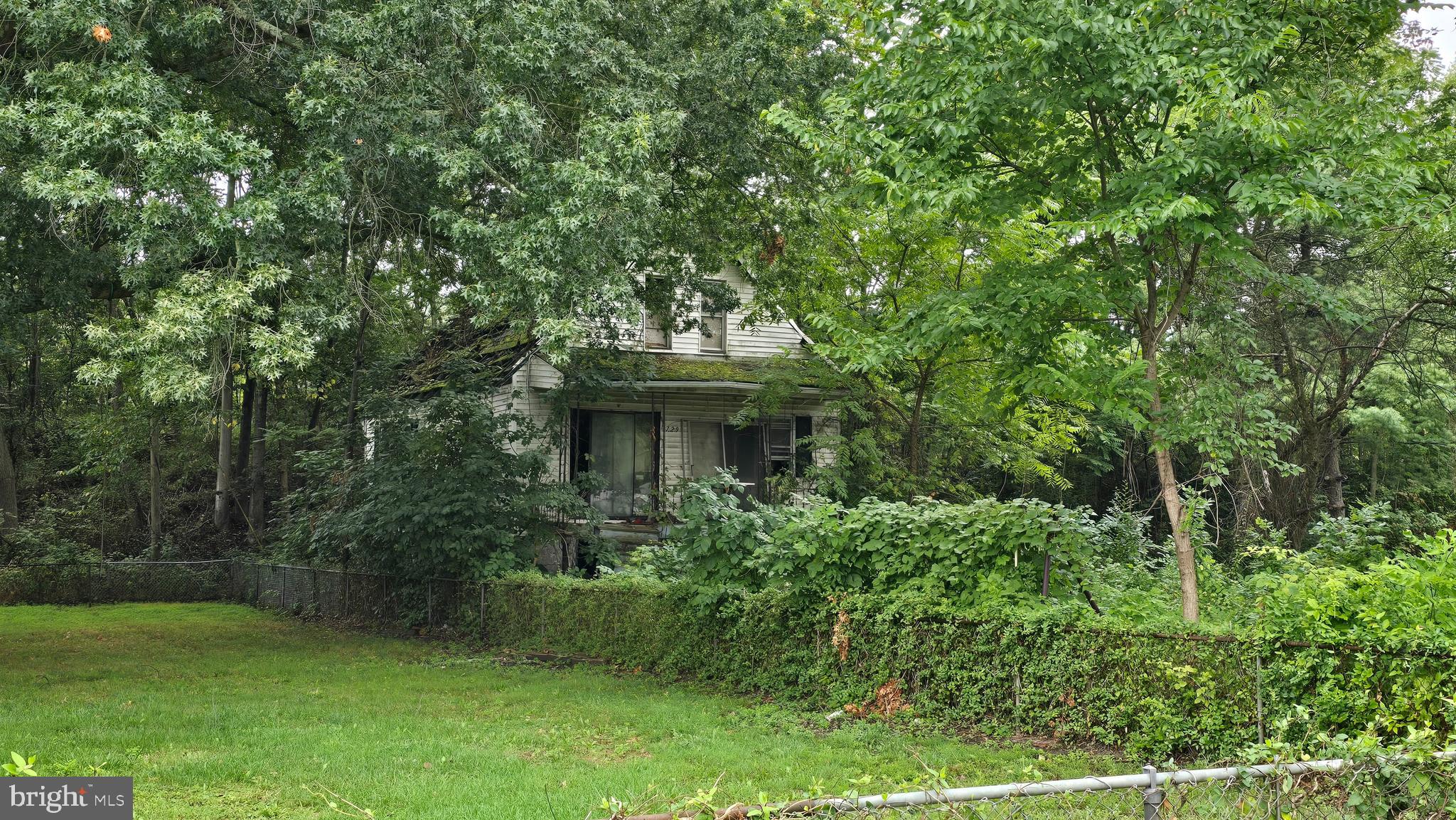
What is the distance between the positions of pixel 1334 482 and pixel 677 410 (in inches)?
585

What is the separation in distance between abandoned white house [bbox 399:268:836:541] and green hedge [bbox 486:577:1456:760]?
7.26m

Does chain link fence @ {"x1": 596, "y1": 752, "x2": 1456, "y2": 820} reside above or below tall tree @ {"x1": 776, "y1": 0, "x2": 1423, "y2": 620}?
below

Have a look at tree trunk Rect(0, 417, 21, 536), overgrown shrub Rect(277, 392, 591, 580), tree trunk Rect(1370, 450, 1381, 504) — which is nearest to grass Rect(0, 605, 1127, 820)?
overgrown shrub Rect(277, 392, 591, 580)

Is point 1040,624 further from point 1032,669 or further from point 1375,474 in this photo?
point 1375,474

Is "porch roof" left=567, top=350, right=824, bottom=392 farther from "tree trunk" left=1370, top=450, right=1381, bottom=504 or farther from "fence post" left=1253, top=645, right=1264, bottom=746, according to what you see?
"tree trunk" left=1370, top=450, right=1381, bottom=504

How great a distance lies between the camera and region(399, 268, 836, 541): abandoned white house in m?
20.8

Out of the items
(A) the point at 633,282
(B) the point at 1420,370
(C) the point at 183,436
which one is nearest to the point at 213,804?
(A) the point at 633,282

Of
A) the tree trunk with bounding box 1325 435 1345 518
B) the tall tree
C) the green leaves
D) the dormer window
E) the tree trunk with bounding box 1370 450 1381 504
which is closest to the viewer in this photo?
the green leaves

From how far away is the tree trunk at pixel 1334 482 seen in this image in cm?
2325

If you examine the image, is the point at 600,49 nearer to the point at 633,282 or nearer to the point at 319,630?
the point at 633,282

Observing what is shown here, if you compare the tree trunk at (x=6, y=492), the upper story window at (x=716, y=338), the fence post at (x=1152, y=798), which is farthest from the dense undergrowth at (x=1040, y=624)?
the tree trunk at (x=6, y=492)

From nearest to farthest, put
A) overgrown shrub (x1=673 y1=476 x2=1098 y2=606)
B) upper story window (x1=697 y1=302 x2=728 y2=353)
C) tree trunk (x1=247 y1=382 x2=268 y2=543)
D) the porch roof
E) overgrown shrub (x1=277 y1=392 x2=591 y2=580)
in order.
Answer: overgrown shrub (x1=673 y1=476 x2=1098 y2=606)
overgrown shrub (x1=277 y1=392 x2=591 y2=580)
the porch roof
upper story window (x1=697 y1=302 x2=728 y2=353)
tree trunk (x1=247 y1=382 x2=268 y2=543)

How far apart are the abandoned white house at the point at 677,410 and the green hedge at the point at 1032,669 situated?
23.8ft

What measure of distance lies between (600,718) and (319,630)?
428 inches
